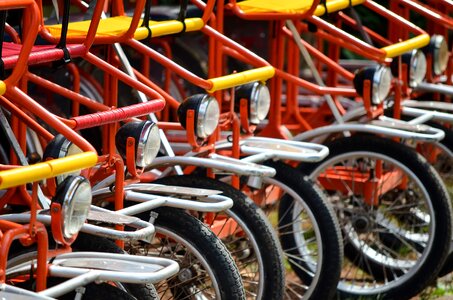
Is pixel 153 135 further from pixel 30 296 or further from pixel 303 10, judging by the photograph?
pixel 303 10

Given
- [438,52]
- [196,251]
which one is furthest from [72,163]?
[438,52]

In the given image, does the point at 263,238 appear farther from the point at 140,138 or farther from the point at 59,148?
the point at 59,148

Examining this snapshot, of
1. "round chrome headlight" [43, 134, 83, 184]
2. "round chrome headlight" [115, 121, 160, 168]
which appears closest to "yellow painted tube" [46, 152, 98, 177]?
"round chrome headlight" [43, 134, 83, 184]

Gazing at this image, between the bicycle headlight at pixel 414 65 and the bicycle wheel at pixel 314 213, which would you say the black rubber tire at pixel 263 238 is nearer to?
the bicycle wheel at pixel 314 213

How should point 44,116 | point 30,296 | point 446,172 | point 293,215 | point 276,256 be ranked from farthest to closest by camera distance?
point 446,172 < point 293,215 < point 276,256 < point 44,116 < point 30,296

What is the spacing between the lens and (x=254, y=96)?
17.0 feet

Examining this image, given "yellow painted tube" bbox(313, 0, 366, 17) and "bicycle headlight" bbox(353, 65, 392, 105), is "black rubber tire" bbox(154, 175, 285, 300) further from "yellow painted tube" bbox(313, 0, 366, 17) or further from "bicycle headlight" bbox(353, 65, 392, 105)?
"yellow painted tube" bbox(313, 0, 366, 17)

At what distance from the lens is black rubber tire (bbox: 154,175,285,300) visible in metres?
4.79

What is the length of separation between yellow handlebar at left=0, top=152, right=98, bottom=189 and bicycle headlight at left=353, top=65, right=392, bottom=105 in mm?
2257

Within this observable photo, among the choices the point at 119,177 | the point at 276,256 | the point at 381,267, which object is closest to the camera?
the point at 119,177

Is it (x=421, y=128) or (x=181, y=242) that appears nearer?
(x=181, y=242)

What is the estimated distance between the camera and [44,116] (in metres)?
3.91

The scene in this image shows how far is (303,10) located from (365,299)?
1.28 metres

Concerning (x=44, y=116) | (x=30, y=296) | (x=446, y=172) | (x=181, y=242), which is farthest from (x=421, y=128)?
(x=30, y=296)
